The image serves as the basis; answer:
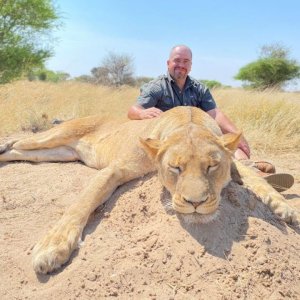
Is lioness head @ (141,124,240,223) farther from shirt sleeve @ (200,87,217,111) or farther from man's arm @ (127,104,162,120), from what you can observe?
shirt sleeve @ (200,87,217,111)

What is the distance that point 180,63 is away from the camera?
5.91 meters

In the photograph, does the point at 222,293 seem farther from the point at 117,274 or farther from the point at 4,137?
the point at 4,137

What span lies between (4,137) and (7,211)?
3796 mm

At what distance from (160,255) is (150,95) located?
10.3 ft

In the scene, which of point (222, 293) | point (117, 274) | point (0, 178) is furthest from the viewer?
point (0, 178)

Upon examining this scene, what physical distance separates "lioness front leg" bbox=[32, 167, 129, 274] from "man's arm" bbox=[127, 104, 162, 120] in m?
1.26

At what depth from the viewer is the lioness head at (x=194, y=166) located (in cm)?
267

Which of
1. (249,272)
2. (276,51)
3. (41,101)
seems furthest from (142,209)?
(276,51)

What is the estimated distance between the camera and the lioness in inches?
→ 108

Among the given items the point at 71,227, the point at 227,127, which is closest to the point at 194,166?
the point at 71,227

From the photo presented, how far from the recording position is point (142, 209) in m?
3.29

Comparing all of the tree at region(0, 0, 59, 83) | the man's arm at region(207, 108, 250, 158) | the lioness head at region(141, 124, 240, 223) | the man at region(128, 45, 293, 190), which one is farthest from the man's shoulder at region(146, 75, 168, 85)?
the tree at region(0, 0, 59, 83)

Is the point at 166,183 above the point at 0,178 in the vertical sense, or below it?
above

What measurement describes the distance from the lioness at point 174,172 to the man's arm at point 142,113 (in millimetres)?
181
